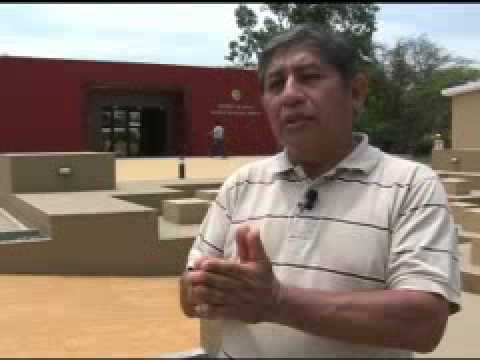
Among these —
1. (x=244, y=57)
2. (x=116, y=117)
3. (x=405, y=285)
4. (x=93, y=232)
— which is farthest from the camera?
(x=244, y=57)

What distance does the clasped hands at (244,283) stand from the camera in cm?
139

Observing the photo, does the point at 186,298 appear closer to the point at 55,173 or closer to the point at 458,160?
the point at 55,173

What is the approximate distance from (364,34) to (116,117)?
1770 centimetres

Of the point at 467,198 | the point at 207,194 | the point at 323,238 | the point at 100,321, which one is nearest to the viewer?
the point at 323,238

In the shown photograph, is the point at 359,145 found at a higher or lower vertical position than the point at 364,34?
lower

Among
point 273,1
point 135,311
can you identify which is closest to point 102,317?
point 135,311

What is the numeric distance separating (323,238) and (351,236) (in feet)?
0.27

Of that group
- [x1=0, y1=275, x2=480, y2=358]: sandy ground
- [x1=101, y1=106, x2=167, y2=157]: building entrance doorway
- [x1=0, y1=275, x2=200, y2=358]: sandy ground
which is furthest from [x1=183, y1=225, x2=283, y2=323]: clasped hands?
[x1=101, y1=106, x2=167, y2=157]: building entrance doorway

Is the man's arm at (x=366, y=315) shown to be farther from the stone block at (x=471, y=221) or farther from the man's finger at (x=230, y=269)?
the stone block at (x=471, y=221)

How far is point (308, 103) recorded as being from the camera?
5.51 ft

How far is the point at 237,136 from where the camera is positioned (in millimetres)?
26234

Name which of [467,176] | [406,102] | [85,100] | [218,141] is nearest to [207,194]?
[467,176]

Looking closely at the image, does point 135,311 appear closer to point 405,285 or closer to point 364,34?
point 405,285

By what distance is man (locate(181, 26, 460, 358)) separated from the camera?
1458 mm
